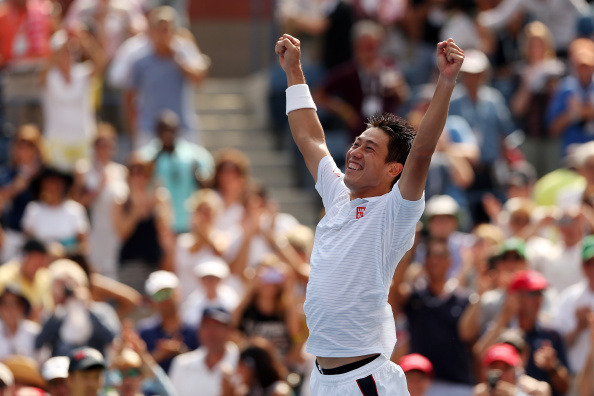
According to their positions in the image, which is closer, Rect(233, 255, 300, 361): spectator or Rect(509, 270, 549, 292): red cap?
Rect(509, 270, 549, 292): red cap

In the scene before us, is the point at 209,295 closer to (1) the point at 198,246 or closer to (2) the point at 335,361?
(1) the point at 198,246

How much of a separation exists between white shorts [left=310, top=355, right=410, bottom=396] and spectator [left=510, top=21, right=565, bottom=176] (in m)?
7.70

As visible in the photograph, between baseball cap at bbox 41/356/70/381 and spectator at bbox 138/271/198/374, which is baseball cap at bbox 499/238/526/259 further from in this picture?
baseball cap at bbox 41/356/70/381

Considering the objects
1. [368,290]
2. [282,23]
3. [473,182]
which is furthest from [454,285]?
[282,23]

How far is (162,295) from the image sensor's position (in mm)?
8570

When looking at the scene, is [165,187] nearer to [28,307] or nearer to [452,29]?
[28,307]

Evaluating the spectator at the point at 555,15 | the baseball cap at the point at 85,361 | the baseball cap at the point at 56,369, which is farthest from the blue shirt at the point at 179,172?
the spectator at the point at 555,15

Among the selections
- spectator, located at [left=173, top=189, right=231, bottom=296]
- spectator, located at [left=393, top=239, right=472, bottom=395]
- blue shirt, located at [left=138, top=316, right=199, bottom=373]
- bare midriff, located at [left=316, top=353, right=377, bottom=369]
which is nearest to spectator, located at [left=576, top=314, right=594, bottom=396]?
spectator, located at [left=393, top=239, right=472, bottom=395]

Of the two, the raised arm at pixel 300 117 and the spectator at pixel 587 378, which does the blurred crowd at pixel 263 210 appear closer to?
the spectator at pixel 587 378

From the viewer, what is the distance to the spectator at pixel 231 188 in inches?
404

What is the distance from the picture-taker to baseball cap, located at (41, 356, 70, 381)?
7199 mm

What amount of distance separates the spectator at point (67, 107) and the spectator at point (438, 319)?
4225 mm

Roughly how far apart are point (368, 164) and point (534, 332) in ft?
10.9

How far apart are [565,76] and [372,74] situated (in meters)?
2.28
